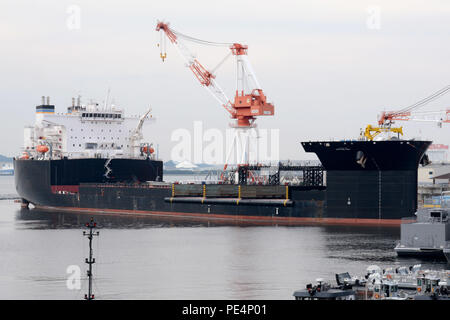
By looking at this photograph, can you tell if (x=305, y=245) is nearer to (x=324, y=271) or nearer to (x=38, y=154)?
(x=324, y=271)

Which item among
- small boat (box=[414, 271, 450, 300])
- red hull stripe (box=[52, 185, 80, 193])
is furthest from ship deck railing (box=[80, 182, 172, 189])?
small boat (box=[414, 271, 450, 300])

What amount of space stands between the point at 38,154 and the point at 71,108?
6147 millimetres

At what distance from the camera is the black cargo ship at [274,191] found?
63.9m

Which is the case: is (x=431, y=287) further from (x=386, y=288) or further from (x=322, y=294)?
(x=322, y=294)

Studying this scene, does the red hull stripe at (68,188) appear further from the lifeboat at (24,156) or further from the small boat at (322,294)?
the small boat at (322,294)

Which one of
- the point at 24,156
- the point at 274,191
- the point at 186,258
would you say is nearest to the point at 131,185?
the point at 274,191

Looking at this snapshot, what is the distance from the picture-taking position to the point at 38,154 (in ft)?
299

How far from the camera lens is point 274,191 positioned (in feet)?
228

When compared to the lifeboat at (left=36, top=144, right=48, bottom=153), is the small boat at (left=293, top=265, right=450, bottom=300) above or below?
below

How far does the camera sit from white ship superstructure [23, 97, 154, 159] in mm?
87500

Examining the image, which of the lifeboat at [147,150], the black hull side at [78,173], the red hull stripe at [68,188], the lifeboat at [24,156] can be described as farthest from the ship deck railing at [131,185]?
the lifeboat at [24,156]

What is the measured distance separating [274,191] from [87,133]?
1062 inches

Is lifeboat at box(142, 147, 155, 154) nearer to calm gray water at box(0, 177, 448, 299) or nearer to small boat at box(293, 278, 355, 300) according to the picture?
calm gray water at box(0, 177, 448, 299)

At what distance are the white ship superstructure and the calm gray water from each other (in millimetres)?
21071
